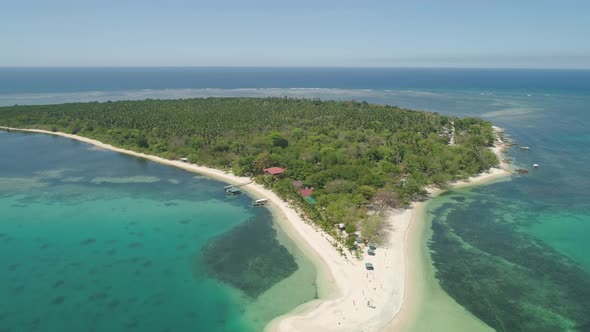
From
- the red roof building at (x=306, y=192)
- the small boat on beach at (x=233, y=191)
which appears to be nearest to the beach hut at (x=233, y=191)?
the small boat on beach at (x=233, y=191)

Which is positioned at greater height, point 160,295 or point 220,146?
point 220,146

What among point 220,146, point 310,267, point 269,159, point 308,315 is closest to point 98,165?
point 220,146

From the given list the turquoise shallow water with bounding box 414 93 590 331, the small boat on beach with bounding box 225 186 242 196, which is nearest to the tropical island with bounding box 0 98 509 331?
the small boat on beach with bounding box 225 186 242 196

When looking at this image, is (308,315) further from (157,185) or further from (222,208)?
(157,185)

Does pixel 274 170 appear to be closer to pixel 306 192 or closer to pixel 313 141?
pixel 306 192

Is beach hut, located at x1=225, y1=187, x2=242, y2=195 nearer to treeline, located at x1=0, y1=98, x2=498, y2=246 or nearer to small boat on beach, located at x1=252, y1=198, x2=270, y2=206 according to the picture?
treeline, located at x1=0, y1=98, x2=498, y2=246
